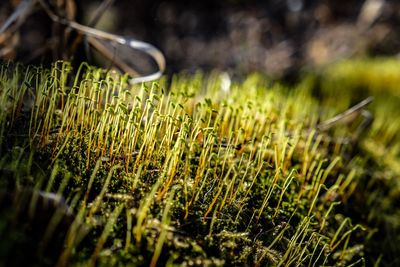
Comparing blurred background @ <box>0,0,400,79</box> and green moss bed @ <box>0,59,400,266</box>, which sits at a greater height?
blurred background @ <box>0,0,400,79</box>

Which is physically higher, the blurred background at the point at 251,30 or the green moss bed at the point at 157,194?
the blurred background at the point at 251,30

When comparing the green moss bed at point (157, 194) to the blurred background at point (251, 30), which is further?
the blurred background at point (251, 30)

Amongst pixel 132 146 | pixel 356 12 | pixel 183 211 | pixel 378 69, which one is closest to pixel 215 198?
pixel 183 211

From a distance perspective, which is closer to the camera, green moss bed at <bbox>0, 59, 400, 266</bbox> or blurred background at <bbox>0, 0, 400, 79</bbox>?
green moss bed at <bbox>0, 59, 400, 266</bbox>

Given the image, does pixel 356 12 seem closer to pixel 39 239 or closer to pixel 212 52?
pixel 212 52
